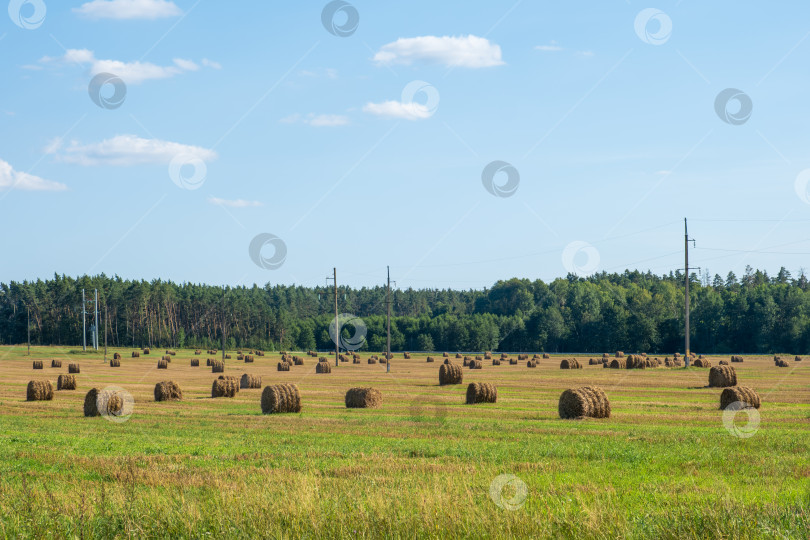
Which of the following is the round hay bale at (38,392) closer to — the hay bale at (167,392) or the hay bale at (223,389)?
the hay bale at (167,392)

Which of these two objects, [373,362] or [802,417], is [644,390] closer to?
[802,417]

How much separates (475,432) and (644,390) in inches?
915

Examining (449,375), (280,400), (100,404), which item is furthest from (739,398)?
(100,404)

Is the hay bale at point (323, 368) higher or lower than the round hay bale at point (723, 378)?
lower

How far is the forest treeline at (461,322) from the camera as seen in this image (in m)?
138

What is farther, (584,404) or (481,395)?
(481,395)

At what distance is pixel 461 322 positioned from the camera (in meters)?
168

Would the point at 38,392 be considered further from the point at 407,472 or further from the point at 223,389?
the point at 407,472

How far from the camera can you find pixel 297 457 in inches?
717

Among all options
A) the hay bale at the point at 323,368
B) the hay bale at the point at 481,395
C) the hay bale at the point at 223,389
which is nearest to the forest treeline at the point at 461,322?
the hay bale at the point at 323,368

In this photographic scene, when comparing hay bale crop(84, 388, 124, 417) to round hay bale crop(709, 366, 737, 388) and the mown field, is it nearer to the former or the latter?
the mown field

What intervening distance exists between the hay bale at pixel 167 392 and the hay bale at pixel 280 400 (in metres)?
8.32

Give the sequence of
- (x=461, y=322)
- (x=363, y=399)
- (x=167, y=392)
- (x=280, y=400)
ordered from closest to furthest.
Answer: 1. (x=280, y=400)
2. (x=363, y=399)
3. (x=167, y=392)
4. (x=461, y=322)

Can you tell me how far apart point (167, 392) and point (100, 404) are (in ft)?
23.8
